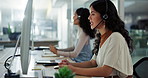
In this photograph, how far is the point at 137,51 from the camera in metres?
3.24

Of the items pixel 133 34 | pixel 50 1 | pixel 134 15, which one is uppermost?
pixel 50 1

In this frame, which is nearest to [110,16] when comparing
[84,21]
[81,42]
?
[81,42]

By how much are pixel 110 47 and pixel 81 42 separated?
0.89 meters

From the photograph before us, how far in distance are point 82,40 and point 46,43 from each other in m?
2.87

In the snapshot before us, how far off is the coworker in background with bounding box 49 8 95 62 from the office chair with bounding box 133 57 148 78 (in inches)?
26.4

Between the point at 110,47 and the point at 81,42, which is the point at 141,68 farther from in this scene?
the point at 81,42

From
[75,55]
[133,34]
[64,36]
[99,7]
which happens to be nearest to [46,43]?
[64,36]

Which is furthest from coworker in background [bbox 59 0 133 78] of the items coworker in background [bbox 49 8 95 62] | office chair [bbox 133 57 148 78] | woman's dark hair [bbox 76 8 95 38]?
woman's dark hair [bbox 76 8 95 38]

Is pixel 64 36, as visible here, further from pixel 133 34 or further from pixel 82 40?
pixel 82 40

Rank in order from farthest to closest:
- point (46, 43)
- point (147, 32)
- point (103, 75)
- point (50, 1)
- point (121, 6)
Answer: point (50, 1) < point (46, 43) < point (147, 32) < point (121, 6) < point (103, 75)

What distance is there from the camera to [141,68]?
1715 mm

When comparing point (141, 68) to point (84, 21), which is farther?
point (84, 21)

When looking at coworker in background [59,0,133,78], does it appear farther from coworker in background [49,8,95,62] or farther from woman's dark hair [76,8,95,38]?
woman's dark hair [76,8,95,38]

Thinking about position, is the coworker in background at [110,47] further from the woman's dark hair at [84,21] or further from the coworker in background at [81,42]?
the woman's dark hair at [84,21]
